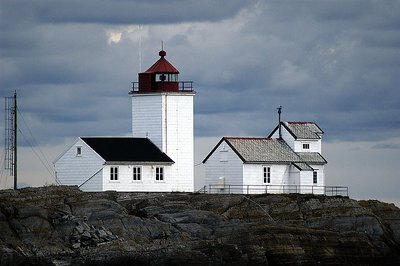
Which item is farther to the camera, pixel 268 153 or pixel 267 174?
pixel 268 153

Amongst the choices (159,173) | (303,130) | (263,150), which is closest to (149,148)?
(159,173)

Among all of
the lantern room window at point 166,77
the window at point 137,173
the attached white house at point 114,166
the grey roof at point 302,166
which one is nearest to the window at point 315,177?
the grey roof at point 302,166

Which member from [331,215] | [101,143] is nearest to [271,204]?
[331,215]

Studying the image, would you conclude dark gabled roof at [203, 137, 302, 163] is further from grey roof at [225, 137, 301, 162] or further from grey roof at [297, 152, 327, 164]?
grey roof at [297, 152, 327, 164]

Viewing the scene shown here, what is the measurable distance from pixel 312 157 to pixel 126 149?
9200mm

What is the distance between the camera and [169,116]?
231 feet

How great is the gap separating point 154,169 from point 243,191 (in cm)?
412

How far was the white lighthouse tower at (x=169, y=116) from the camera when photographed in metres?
70.3

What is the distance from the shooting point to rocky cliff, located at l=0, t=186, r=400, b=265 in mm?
58219

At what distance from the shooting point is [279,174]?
2790 inches

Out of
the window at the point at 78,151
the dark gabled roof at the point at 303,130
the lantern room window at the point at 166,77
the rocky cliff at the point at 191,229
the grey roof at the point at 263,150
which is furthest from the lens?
the dark gabled roof at the point at 303,130

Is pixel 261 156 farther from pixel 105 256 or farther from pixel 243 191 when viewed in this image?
pixel 105 256

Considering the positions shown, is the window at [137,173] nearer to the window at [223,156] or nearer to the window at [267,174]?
the window at [223,156]

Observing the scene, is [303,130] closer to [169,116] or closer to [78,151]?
[169,116]
